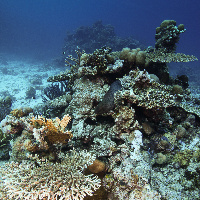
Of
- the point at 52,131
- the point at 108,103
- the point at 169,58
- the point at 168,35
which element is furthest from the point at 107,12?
the point at 52,131

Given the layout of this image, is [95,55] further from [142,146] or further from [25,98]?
[25,98]

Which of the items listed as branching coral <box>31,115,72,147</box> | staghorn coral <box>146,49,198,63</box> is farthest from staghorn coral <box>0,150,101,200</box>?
staghorn coral <box>146,49,198,63</box>

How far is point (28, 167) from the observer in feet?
8.36

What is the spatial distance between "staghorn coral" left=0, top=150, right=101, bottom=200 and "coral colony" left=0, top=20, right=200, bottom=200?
0.01 m

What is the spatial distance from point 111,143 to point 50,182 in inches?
58.0

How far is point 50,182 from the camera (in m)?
2.14

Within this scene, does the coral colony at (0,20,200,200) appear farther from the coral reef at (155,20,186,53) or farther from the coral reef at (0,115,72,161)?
the coral reef at (155,20,186,53)

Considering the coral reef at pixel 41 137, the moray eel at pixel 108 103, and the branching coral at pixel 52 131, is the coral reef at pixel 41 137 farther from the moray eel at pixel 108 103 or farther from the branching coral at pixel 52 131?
the moray eel at pixel 108 103

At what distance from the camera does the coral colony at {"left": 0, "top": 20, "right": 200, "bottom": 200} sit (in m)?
2.29

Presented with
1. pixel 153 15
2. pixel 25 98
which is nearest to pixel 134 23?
pixel 153 15

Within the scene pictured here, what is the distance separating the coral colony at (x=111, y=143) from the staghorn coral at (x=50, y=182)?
0.01 m

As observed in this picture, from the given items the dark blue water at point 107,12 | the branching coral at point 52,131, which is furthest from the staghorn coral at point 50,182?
the dark blue water at point 107,12

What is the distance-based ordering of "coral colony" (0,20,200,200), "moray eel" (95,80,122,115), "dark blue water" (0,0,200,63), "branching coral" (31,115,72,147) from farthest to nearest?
"dark blue water" (0,0,200,63) < "moray eel" (95,80,122,115) < "branching coral" (31,115,72,147) < "coral colony" (0,20,200,200)

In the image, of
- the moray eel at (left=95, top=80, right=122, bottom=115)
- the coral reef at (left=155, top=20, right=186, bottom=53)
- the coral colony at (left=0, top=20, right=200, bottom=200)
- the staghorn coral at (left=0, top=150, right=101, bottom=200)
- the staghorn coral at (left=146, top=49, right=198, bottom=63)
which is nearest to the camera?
the staghorn coral at (left=0, top=150, right=101, bottom=200)
